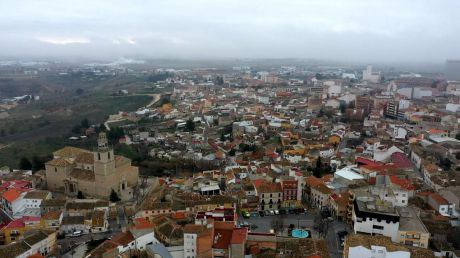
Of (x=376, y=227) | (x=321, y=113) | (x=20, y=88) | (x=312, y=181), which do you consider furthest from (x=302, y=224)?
(x=20, y=88)

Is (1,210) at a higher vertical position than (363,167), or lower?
lower

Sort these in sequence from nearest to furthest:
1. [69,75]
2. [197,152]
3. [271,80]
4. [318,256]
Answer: [318,256], [197,152], [271,80], [69,75]

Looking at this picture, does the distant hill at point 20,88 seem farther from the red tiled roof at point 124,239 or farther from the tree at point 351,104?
the red tiled roof at point 124,239

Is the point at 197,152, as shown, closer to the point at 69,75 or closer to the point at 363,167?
the point at 363,167

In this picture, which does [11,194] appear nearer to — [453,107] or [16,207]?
[16,207]

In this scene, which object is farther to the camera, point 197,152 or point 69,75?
point 69,75

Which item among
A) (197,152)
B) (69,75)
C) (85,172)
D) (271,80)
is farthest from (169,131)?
(69,75)

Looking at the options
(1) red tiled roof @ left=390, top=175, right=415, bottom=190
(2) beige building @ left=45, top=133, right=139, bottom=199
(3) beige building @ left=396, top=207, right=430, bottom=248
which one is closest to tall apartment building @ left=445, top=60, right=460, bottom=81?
(1) red tiled roof @ left=390, top=175, right=415, bottom=190

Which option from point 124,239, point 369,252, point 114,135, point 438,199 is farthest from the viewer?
point 114,135
